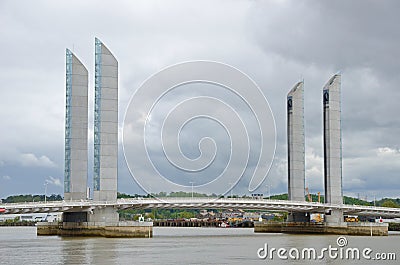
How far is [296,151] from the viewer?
10212 cm

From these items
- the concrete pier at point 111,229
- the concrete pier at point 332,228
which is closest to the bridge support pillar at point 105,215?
the concrete pier at point 111,229

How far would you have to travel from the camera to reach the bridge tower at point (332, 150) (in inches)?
3831

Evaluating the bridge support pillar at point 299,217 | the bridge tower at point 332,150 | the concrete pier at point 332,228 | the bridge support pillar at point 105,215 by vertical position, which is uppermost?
the bridge tower at point 332,150

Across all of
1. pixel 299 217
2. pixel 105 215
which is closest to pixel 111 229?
pixel 105 215

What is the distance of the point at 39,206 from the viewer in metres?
70.4

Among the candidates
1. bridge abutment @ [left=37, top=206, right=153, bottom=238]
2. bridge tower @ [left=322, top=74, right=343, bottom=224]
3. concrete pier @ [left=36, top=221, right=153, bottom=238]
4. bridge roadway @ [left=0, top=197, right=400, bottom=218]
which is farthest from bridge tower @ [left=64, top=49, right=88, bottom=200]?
bridge tower @ [left=322, top=74, right=343, bottom=224]

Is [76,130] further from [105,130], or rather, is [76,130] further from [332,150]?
[332,150]

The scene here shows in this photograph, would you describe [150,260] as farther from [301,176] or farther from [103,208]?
[301,176]

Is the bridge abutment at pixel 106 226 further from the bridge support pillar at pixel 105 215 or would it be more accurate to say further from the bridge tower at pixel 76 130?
the bridge tower at pixel 76 130

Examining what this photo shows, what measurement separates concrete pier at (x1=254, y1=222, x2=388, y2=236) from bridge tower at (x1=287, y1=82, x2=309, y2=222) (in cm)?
158

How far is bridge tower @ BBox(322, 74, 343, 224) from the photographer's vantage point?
97.3 m

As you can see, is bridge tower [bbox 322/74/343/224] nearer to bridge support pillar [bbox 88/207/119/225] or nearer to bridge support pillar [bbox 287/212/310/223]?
bridge support pillar [bbox 287/212/310/223]

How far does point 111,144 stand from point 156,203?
796 centimetres

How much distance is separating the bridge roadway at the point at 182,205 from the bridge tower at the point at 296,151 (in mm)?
6029
